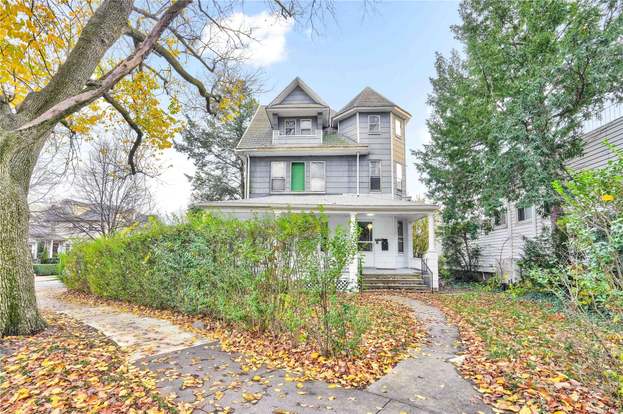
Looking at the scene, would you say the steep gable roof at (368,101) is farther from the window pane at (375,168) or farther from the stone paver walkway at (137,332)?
the stone paver walkway at (137,332)

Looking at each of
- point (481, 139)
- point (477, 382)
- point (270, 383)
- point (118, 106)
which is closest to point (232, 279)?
point (270, 383)

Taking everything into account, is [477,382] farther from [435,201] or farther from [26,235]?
[435,201]

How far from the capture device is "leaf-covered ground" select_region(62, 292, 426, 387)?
12.2 feet

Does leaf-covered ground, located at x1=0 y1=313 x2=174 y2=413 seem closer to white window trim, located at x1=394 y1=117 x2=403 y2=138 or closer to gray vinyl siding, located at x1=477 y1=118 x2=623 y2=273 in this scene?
gray vinyl siding, located at x1=477 y1=118 x2=623 y2=273

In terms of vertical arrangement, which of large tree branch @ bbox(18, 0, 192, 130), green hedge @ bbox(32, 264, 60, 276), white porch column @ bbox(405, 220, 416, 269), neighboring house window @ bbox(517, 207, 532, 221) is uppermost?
large tree branch @ bbox(18, 0, 192, 130)

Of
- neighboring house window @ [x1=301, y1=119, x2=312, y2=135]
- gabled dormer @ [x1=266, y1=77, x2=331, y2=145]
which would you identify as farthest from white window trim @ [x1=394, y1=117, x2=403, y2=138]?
neighboring house window @ [x1=301, y1=119, x2=312, y2=135]

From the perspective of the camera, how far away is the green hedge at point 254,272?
4168mm

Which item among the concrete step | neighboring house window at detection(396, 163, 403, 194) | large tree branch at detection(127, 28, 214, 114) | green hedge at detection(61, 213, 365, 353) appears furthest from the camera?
neighboring house window at detection(396, 163, 403, 194)

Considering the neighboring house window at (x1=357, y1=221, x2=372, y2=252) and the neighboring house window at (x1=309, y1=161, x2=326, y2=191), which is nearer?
the neighboring house window at (x1=357, y1=221, x2=372, y2=252)

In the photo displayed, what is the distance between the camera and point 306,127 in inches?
626

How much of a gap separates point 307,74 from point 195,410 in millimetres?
15785

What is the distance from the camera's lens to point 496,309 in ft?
27.1

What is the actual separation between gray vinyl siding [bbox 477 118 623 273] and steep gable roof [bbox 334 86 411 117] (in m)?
7.73

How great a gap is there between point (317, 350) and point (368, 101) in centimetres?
1460
